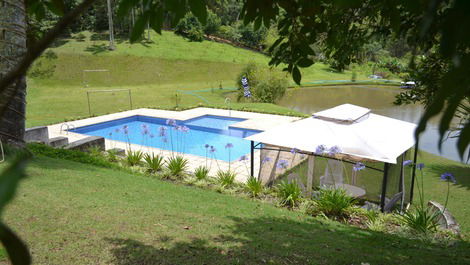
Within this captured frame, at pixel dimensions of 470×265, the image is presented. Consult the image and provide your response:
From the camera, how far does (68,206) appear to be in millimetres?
4457

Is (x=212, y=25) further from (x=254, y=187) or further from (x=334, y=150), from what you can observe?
(x=334, y=150)

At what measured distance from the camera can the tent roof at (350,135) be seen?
19.5 feet

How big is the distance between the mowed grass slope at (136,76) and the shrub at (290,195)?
1045cm

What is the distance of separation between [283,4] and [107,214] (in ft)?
11.9

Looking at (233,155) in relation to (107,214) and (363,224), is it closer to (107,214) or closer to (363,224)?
(363,224)

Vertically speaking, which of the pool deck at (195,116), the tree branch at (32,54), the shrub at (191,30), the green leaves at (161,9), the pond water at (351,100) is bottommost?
the pond water at (351,100)

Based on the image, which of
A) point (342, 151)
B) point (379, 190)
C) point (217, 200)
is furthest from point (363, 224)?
point (217, 200)

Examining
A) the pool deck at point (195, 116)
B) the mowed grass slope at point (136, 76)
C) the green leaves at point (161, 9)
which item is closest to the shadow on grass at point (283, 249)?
the green leaves at point (161, 9)

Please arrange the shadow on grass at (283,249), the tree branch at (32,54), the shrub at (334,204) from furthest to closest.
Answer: the shrub at (334,204)
the shadow on grass at (283,249)
the tree branch at (32,54)

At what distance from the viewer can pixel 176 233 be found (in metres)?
3.87

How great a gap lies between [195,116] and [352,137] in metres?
9.51

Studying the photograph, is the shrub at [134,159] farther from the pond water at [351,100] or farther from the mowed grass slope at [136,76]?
the pond water at [351,100]

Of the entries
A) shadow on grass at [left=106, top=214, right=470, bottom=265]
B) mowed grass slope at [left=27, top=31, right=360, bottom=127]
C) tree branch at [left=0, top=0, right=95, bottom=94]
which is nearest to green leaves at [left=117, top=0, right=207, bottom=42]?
tree branch at [left=0, top=0, right=95, bottom=94]

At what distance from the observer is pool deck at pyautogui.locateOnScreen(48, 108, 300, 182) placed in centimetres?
876
